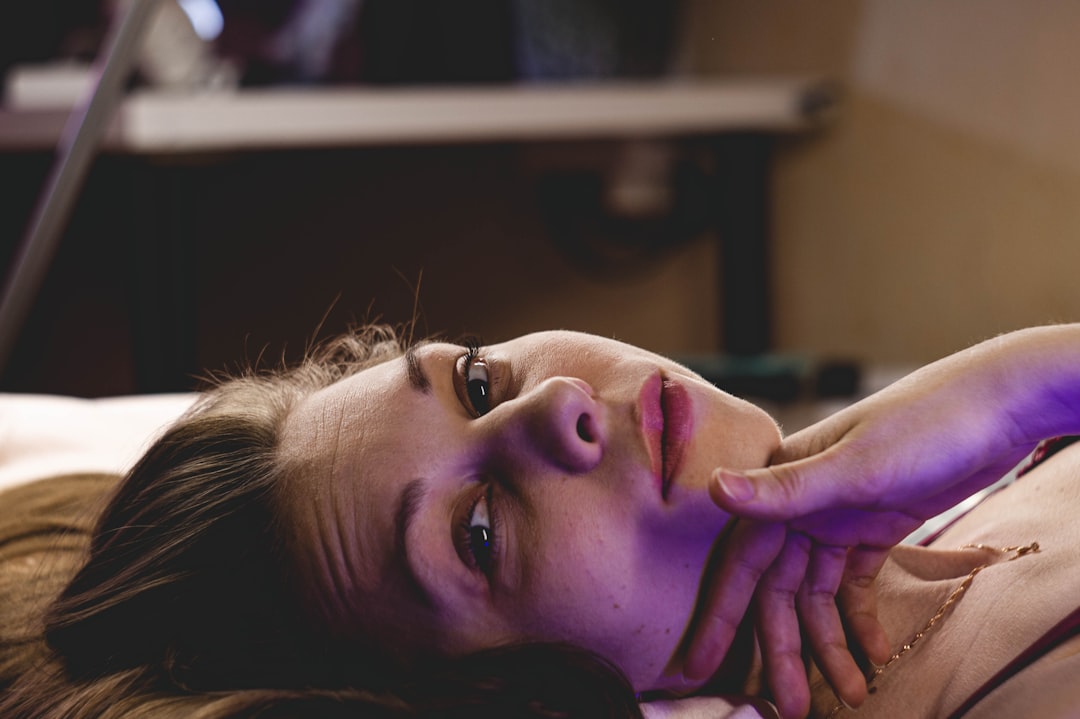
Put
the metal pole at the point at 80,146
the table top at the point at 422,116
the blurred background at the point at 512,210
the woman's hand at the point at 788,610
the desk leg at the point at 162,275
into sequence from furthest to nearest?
the blurred background at the point at 512,210 → the desk leg at the point at 162,275 → the table top at the point at 422,116 → the metal pole at the point at 80,146 → the woman's hand at the point at 788,610

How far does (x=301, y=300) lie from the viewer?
304 cm

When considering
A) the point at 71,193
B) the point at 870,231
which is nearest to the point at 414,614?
the point at 71,193

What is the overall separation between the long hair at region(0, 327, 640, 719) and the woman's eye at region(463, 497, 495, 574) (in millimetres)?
68

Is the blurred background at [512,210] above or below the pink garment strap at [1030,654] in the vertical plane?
above

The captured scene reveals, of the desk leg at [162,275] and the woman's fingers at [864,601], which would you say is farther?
the desk leg at [162,275]

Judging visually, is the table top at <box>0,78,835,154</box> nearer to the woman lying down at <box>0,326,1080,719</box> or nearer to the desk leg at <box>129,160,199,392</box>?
the desk leg at <box>129,160,199,392</box>

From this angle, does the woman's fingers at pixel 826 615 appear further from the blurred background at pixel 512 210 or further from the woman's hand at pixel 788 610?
the blurred background at pixel 512 210

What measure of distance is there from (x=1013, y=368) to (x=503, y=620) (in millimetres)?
403

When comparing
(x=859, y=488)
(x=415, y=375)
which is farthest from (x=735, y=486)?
(x=415, y=375)

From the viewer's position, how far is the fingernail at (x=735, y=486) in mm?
672

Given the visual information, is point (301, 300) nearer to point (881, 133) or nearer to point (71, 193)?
point (71, 193)

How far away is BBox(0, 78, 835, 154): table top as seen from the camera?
2.06m

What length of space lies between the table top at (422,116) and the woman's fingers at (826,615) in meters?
1.60

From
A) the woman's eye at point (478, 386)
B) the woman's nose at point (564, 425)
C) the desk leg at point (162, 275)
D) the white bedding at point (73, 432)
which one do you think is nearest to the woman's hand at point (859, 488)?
the woman's nose at point (564, 425)
